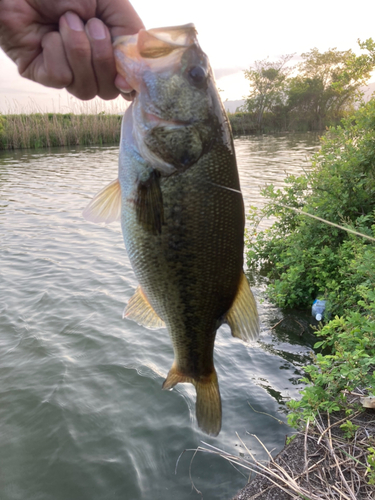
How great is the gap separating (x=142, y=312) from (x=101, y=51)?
125cm

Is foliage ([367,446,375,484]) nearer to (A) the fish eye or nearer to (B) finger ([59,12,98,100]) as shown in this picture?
(A) the fish eye

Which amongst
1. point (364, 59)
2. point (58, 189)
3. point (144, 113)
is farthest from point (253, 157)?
point (144, 113)

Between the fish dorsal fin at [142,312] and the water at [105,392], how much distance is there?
2.24m

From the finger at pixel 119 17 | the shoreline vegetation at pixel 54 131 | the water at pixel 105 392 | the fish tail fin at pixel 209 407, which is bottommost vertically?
the water at pixel 105 392

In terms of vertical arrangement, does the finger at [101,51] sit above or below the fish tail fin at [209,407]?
above

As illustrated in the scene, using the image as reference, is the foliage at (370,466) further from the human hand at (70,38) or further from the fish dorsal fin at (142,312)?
the human hand at (70,38)

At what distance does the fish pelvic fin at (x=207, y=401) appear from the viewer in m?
1.98

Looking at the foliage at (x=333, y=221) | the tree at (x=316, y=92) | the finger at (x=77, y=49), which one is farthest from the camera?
the tree at (x=316, y=92)

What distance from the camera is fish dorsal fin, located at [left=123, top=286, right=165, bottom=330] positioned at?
2010mm

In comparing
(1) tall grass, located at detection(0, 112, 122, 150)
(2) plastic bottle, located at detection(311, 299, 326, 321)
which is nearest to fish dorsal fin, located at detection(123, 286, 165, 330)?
(2) plastic bottle, located at detection(311, 299, 326, 321)

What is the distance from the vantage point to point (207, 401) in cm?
201

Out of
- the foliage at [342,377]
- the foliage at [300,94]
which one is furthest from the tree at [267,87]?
the foliage at [342,377]

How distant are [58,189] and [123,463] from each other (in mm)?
13145

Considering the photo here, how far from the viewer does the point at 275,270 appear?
7.03 meters
